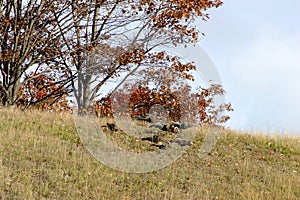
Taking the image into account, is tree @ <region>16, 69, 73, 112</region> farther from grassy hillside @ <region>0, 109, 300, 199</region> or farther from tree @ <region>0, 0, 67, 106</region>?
grassy hillside @ <region>0, 109, 300, 199</region>

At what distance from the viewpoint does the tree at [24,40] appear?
47.2 feet

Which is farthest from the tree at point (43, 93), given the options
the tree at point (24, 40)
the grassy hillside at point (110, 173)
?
the grassy hillside at point (110, 173)

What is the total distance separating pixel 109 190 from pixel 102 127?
4.11m

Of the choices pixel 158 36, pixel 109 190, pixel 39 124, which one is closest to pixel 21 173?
pixel 109 190

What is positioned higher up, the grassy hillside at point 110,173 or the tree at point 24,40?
the tree at point 24,40

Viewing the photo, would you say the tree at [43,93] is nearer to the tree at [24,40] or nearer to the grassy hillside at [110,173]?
the tree at [24,40]

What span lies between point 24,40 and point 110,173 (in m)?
7.01

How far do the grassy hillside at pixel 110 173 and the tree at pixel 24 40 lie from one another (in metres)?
2.94

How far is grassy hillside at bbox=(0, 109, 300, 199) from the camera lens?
7754mm

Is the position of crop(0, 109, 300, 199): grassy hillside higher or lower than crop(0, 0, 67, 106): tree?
lower

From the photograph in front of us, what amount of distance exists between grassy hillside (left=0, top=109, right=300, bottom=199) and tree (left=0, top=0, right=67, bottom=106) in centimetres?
294

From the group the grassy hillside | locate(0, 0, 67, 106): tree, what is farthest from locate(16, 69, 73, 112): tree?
the grassy hillside

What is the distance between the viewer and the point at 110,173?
8.73 metres

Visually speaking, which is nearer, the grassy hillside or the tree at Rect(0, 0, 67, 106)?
the grassy hillside
